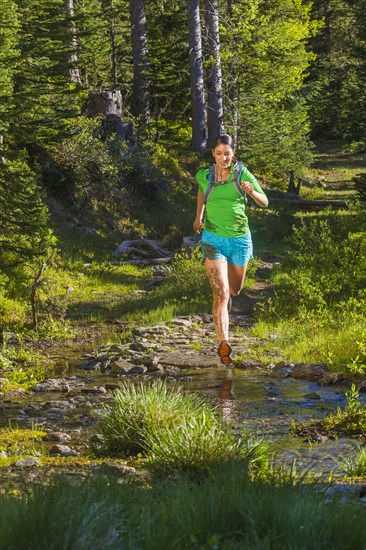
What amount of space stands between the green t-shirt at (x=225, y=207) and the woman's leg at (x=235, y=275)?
426mm

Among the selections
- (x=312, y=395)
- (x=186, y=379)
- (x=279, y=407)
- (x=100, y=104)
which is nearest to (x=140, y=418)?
(x=279, y=407)

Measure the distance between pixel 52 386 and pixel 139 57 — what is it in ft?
76.5

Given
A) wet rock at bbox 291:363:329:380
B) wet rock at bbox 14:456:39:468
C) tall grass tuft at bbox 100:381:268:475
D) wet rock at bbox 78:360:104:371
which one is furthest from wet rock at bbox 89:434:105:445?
wet rock at bbox 78:360:104:371

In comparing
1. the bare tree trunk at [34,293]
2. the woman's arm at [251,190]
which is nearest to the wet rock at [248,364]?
the woman's arm at [251,190]

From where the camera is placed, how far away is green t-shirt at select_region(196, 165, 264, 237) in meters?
9.51

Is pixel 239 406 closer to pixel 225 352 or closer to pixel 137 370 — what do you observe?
pixel 225 352

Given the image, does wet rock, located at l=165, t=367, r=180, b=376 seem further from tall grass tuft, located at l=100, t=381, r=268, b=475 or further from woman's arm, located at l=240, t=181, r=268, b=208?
tall grass tuft, located at l=100, t=381, r=268, b=475

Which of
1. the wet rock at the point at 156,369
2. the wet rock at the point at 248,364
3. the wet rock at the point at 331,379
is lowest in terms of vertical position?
the wet rock at the point at 248,364

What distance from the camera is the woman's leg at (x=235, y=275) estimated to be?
9.95 metres

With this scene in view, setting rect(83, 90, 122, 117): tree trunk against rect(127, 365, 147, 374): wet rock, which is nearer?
rect(127, 365, 147, 374): wet rock

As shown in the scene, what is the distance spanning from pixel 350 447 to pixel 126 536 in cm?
320

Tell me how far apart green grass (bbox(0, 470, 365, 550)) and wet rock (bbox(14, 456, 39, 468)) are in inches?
64.7

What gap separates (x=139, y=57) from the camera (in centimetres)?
3086

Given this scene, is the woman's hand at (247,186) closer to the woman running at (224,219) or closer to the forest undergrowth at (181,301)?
the woman running at (224,219)
